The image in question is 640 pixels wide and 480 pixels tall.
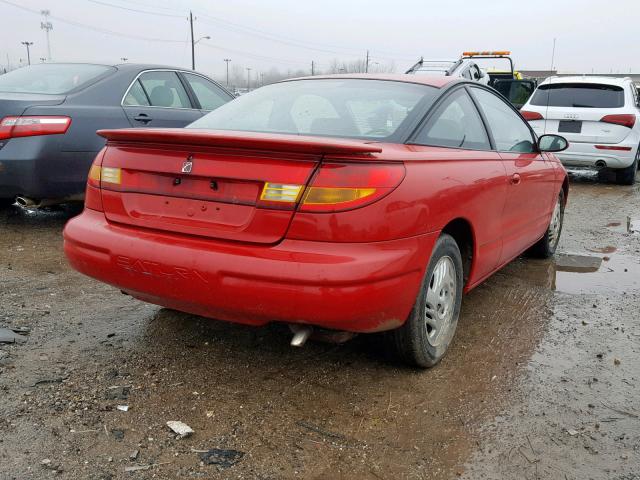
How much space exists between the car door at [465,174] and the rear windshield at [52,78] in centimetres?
363

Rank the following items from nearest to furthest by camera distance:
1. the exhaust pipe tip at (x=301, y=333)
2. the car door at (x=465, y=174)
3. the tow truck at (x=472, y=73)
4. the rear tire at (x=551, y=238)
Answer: the exhaust pipe tip at (x=301, y=333)
the car door at (x=465, y=174)
the rear tire at (x=551, y=238)
the tow truck at (x=472, y=73)

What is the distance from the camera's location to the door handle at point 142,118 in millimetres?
5607

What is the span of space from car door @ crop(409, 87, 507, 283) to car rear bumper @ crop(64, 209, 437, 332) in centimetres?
27

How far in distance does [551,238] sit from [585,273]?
1.53 ft

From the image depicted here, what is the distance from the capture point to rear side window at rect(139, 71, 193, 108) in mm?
5891

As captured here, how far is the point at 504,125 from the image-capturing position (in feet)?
13.0

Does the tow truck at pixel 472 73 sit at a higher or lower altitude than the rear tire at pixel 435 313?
higher

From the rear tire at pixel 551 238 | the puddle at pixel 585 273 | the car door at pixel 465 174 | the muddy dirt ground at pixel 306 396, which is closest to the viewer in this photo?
the muddy dirt ground at pixel 306 396

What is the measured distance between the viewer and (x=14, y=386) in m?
2.66

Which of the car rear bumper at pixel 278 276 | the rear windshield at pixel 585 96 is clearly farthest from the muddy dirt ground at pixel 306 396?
the rear windshield at pixel 585 96

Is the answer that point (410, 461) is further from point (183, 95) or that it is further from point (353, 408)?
point (183, 95)

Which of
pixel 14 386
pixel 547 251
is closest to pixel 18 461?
pixel 14 386

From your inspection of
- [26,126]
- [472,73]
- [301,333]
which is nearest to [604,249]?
[301,333]

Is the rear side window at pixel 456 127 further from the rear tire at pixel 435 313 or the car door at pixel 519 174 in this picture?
the rear tire at pixel 435 313
